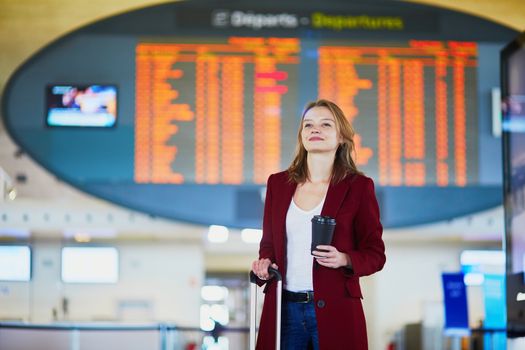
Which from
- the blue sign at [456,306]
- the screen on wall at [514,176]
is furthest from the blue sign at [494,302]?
the screen on wall at [514,176]

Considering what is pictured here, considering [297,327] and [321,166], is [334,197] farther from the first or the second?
[297,327]


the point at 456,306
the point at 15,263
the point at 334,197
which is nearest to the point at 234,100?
the point at 456,306

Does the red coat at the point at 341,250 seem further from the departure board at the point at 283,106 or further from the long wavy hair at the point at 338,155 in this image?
the departure board at the point at 283,106

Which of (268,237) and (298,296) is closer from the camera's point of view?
(298,296)

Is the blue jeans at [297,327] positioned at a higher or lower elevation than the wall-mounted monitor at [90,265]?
higher

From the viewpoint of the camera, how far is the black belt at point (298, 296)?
2314mm

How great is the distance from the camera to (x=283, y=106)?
597 centimetres

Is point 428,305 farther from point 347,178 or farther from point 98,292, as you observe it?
point 347,178

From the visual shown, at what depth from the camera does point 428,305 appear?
32.6ft

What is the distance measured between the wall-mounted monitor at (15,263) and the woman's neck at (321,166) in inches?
300

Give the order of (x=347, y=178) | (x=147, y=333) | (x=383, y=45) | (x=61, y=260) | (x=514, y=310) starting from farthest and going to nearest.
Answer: (x=61, y=260) < (x=383, y=45) < (x=147, y=333) < (x=514, y=310) < (x=347, y=178)

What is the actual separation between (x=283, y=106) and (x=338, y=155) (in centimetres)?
347

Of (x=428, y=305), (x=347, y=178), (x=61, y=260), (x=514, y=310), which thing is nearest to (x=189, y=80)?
(x=514, y=310)

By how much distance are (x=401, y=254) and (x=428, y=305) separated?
0.64 metres
